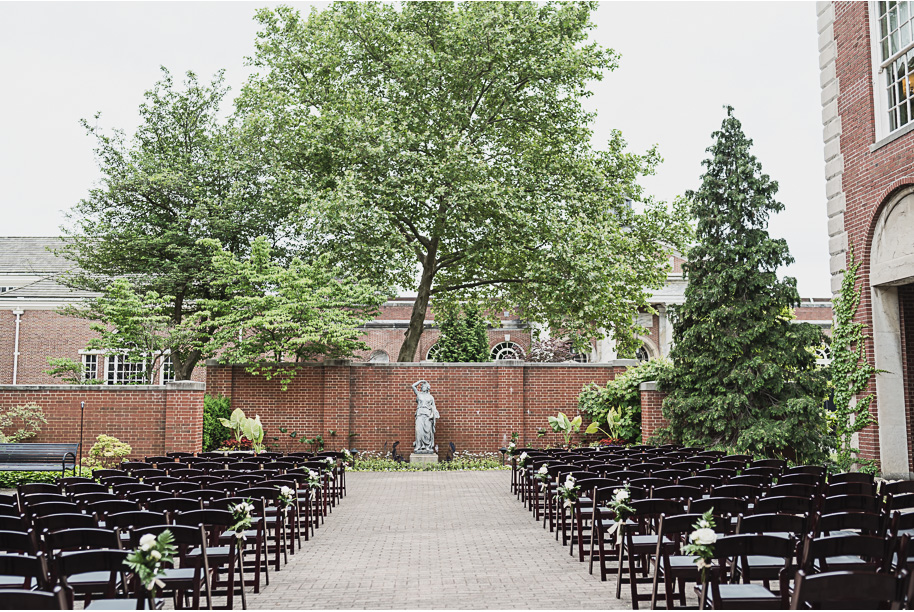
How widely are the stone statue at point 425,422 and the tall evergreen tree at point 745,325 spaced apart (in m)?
7.38

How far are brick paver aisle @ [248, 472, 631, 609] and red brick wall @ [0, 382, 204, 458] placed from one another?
6.78 m

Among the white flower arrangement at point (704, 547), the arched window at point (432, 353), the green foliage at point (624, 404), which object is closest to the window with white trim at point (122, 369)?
the arched window at point (432, 353)

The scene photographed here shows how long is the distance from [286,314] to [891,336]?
49.1 feet

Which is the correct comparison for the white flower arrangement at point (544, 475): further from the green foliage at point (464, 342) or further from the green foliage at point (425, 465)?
the green foliage at point (464, 342)

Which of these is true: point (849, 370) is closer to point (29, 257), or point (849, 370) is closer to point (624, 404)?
point (624, 404)

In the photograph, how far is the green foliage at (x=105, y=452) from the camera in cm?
1769

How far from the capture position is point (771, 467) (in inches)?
435

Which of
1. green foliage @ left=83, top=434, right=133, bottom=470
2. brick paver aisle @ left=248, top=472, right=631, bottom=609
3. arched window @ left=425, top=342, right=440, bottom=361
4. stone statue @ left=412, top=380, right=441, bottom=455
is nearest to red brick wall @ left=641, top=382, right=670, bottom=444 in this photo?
stone statue @ left=412, top=380, right=441, bottom=455

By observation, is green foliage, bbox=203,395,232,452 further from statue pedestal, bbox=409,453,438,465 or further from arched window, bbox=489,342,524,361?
arched window, bbox=489,342,524,361

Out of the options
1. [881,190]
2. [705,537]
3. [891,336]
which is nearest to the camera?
[705,537]

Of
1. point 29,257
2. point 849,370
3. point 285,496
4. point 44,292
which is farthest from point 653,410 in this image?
point 29,257

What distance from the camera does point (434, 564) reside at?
853 centimetres

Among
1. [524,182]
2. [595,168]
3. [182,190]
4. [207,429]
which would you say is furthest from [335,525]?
[182,190]

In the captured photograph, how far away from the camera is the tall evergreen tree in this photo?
1620cm
